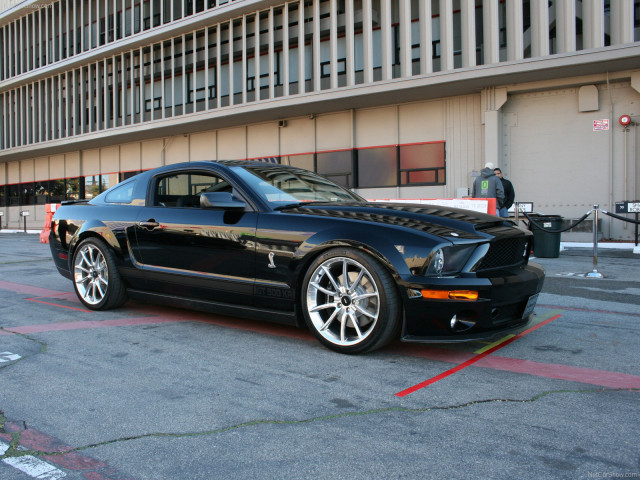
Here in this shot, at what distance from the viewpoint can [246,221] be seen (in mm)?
4133

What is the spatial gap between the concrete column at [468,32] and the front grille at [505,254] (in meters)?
11.7

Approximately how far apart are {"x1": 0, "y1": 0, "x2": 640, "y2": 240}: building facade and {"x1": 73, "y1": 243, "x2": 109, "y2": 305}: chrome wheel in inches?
458

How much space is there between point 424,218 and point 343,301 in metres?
0.81

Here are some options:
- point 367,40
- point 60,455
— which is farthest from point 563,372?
point 367,40

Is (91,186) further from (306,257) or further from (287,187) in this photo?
(306,257)

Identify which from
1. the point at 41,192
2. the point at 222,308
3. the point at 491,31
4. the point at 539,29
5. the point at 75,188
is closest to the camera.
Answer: the point at 222,308

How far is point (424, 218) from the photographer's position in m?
3.70

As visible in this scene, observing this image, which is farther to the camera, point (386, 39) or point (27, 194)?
point (27, 194)

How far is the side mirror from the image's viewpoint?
4.09 meters

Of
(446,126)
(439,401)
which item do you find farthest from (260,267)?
(446,126)

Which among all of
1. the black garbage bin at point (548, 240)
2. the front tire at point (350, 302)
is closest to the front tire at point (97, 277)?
the front tire at point (350, 302)

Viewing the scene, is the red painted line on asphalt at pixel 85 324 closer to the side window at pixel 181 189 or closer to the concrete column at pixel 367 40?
the side window at pixel 181 189

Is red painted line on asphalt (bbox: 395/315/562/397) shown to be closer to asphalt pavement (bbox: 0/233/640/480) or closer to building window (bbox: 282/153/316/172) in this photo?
asphalt pavement (bbox: 0/233/640/480)

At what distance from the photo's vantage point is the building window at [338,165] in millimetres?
17953
